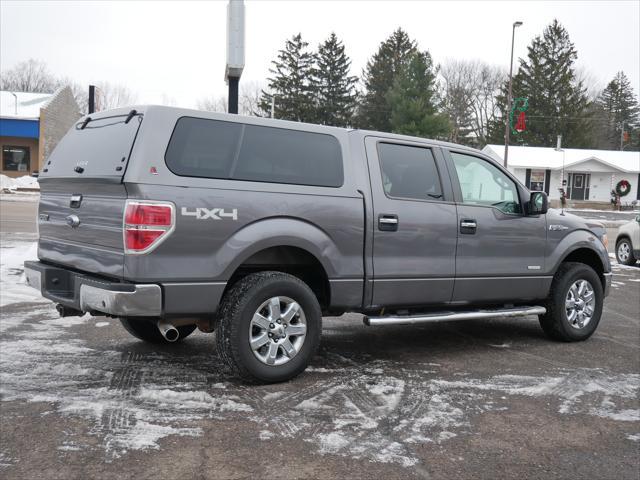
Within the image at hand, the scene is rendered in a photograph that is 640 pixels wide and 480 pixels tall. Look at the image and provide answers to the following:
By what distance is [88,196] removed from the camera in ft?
15.5

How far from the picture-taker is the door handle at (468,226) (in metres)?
5.87

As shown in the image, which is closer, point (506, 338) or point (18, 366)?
point (18, 366)

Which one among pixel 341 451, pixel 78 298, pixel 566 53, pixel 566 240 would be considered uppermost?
pixel 566 53

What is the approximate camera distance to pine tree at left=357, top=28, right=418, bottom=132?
62344mm

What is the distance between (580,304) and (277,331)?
3.62 meters

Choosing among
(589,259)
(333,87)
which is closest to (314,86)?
(333,87)

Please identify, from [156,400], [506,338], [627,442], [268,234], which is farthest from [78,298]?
[506,338]

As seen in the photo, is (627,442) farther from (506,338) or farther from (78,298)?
(78,298)

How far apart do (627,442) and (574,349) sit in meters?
2.58

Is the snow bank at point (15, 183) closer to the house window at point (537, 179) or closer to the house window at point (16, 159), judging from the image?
the house window at point (16, 159)

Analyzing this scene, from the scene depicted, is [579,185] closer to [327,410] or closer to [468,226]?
[468,226]

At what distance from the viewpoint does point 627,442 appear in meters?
4.04

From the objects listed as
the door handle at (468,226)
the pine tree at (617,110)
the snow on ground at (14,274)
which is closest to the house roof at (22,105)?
the snow on ground at (14,274)

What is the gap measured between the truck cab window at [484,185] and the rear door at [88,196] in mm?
Answer: 3031
